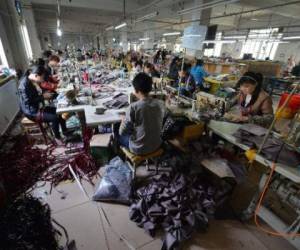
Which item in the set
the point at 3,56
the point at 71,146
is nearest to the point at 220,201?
the point at 71,146

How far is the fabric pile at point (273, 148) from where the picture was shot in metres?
1.46

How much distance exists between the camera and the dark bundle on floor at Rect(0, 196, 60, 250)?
1.26 meters

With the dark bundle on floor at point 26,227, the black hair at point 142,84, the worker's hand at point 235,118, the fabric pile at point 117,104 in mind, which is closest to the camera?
the dark bundle on floor at point 26,227

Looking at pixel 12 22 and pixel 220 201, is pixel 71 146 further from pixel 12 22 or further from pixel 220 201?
pixel 12 22

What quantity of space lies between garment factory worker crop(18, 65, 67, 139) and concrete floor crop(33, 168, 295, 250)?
4.81 feet

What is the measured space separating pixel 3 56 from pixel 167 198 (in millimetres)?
5213

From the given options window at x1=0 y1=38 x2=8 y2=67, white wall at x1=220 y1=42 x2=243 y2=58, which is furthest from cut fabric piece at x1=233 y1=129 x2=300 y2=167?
white wall at x1=220 y1=42 x2=243 y2=58

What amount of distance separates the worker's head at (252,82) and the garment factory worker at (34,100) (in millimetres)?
3008

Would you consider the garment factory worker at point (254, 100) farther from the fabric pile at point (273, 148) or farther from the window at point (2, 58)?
the window at point (2, 58)

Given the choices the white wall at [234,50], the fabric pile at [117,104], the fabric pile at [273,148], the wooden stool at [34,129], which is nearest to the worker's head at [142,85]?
the fabric pile at [117,104]

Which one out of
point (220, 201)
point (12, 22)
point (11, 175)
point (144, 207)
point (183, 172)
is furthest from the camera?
point (12, 22)

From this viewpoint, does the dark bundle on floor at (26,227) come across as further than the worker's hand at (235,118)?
No

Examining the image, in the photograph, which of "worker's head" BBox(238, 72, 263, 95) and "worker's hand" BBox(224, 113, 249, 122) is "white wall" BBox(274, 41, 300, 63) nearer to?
"worker's head" BBox(238, 72, 263, 95)

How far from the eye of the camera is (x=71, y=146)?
314cm
